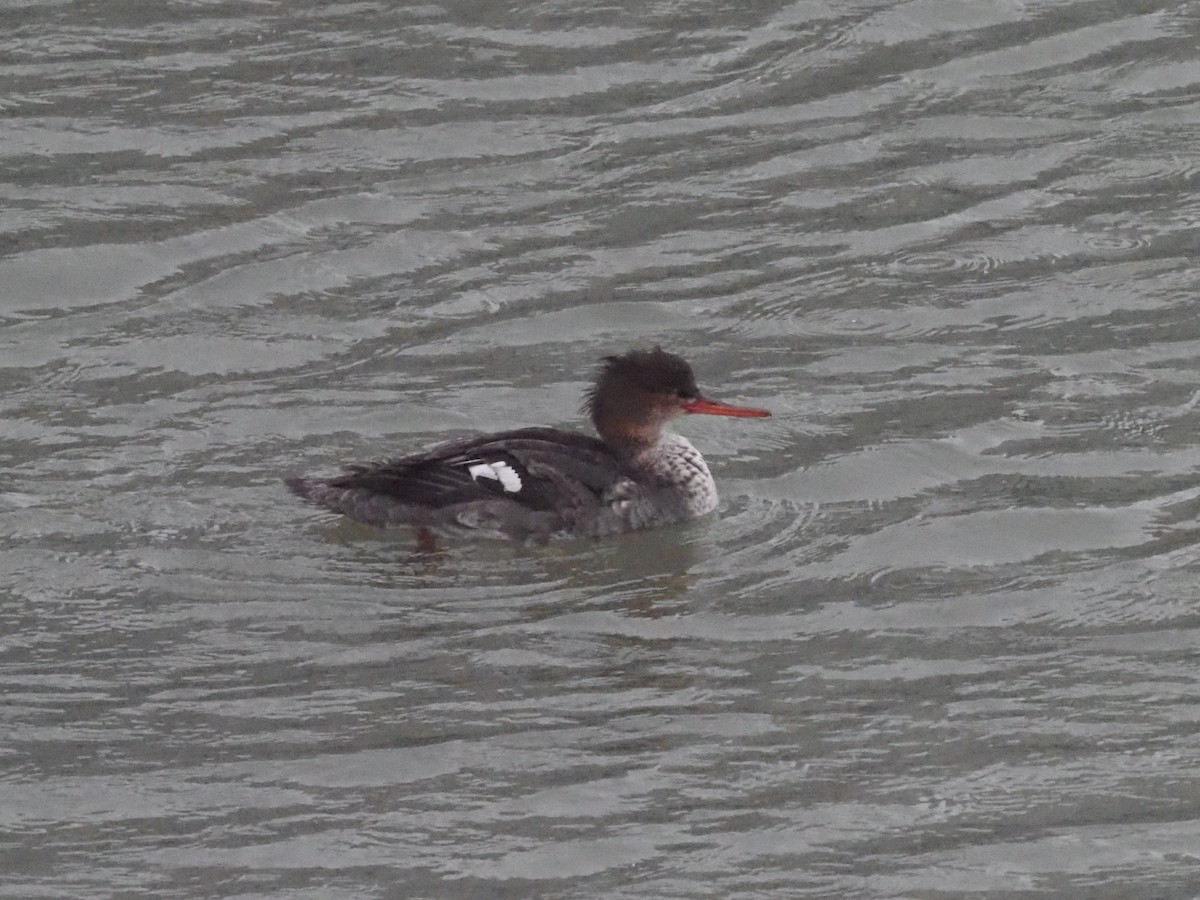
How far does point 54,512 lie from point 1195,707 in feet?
14.3

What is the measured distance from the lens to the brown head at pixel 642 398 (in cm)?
1066

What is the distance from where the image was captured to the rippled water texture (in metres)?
7.59

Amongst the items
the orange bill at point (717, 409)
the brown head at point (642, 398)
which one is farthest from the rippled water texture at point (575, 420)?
the brown head at point (642, 398)

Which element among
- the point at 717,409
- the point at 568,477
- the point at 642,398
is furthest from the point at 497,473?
the point at 717,409

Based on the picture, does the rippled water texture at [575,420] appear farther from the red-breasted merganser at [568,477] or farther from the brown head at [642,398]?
the brown head at [642,398]

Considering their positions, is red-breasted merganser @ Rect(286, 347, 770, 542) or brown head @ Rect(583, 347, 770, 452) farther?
brown head @ Rect(583, 347, 770, 452)

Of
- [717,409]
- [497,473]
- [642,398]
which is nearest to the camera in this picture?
[497,473]

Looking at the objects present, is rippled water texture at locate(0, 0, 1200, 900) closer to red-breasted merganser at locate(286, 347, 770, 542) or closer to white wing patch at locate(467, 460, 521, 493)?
red-breasted merganser at locate(286, 347, 770, 542)

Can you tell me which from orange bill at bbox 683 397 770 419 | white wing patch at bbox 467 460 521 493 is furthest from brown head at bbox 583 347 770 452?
white wing patch at bbox 467 460 521 493

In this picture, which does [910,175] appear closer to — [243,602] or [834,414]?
[834,414]

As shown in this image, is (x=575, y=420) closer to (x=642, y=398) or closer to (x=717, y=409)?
(x=642, y=398)

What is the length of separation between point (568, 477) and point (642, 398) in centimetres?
56

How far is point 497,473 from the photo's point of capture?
1016 centimetres

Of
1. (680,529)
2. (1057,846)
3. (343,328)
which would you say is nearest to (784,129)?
(343,328)
